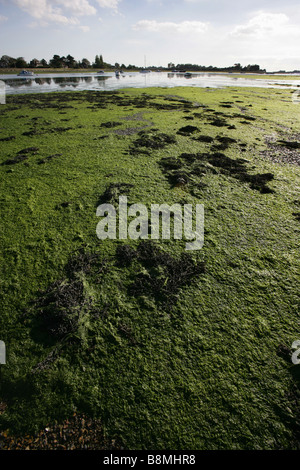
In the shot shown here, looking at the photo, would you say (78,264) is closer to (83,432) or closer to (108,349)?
(108,349)

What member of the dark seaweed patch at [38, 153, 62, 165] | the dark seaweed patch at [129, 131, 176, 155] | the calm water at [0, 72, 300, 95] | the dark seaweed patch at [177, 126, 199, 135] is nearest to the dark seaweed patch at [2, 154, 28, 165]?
the dark seaweed patch at [38, 153, 62, 165]

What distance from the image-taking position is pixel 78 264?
95.6 inches

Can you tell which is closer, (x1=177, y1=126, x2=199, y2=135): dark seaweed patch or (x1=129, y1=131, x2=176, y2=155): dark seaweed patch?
(x1=129, y1=131, x2=176, y2=155): dark seaweed patch

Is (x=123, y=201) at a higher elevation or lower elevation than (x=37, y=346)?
higher

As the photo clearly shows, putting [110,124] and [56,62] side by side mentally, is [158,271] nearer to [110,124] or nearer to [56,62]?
[110,124]

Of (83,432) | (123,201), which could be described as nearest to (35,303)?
(83,432)

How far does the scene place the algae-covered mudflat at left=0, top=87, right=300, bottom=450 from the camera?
1377mm

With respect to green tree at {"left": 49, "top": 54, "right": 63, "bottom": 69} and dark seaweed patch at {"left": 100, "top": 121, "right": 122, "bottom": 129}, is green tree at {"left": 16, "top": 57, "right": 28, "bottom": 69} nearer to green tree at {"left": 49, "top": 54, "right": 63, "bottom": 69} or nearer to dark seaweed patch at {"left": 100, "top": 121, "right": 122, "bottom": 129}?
green tree at {"left": 49, "top": 54, "right": 63, "bottom": 69}

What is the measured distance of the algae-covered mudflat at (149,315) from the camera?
138 centimetres

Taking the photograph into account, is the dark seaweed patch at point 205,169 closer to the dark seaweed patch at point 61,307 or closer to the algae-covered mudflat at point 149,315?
the algae-covered mudflat at point 149,315

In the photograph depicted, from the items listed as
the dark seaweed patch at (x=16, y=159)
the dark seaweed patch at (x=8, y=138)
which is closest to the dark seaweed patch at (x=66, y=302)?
the dark seaweed patch at (x=16, y=159)

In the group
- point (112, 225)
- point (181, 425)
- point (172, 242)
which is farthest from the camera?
point (112, 225)
